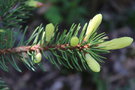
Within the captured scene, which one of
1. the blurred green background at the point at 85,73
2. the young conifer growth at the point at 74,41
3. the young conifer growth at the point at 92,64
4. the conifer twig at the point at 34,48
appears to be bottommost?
the blurred green background at the point at 85,73

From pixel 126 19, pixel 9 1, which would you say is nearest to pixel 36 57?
pixel 9 1

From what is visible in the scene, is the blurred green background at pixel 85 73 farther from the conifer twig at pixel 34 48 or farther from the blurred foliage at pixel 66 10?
the conifer twig at pixel 34 48

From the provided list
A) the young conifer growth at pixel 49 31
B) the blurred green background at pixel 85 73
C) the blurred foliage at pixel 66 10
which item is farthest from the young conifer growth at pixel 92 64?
the blurred foliage at pixel 66 10

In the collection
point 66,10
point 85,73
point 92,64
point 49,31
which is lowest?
point 85,73

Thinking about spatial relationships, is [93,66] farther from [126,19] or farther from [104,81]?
[126,19]

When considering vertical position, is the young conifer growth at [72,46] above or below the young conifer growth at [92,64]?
above

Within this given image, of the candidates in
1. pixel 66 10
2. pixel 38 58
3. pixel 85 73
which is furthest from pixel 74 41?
pixel 66 10

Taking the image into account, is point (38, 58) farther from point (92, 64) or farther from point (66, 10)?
point (66, 10)

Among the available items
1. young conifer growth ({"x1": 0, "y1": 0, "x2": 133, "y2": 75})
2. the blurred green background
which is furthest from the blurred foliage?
young conifer growth ({"x1": 0, "y1": 0, "x2": 133, "y2": 75})
